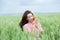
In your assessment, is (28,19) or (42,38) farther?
(28,19)

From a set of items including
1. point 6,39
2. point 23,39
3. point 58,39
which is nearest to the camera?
point 23,39

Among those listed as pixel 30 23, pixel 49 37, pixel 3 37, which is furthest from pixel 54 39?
pixel 30 23

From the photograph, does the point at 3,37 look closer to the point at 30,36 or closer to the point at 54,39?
the point at 30,36

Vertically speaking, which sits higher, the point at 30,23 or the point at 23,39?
the point at 23,39

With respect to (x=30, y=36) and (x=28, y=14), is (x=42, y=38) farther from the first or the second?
(x=28, y=14)

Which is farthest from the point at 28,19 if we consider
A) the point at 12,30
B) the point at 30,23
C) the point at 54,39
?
the point at 54,39

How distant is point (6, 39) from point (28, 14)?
1462mm

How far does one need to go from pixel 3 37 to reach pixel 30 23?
1234mm

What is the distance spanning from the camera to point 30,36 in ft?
10.1

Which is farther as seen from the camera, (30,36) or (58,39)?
(58,39)

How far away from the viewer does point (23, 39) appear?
119 inches

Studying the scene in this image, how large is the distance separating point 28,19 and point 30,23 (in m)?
0.11

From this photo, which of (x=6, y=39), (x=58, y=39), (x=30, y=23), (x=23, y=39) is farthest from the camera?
(x=30, y=23)

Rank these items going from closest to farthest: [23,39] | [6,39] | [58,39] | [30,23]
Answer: [23,39] < [6,39] < [58,39] < [30,23]
